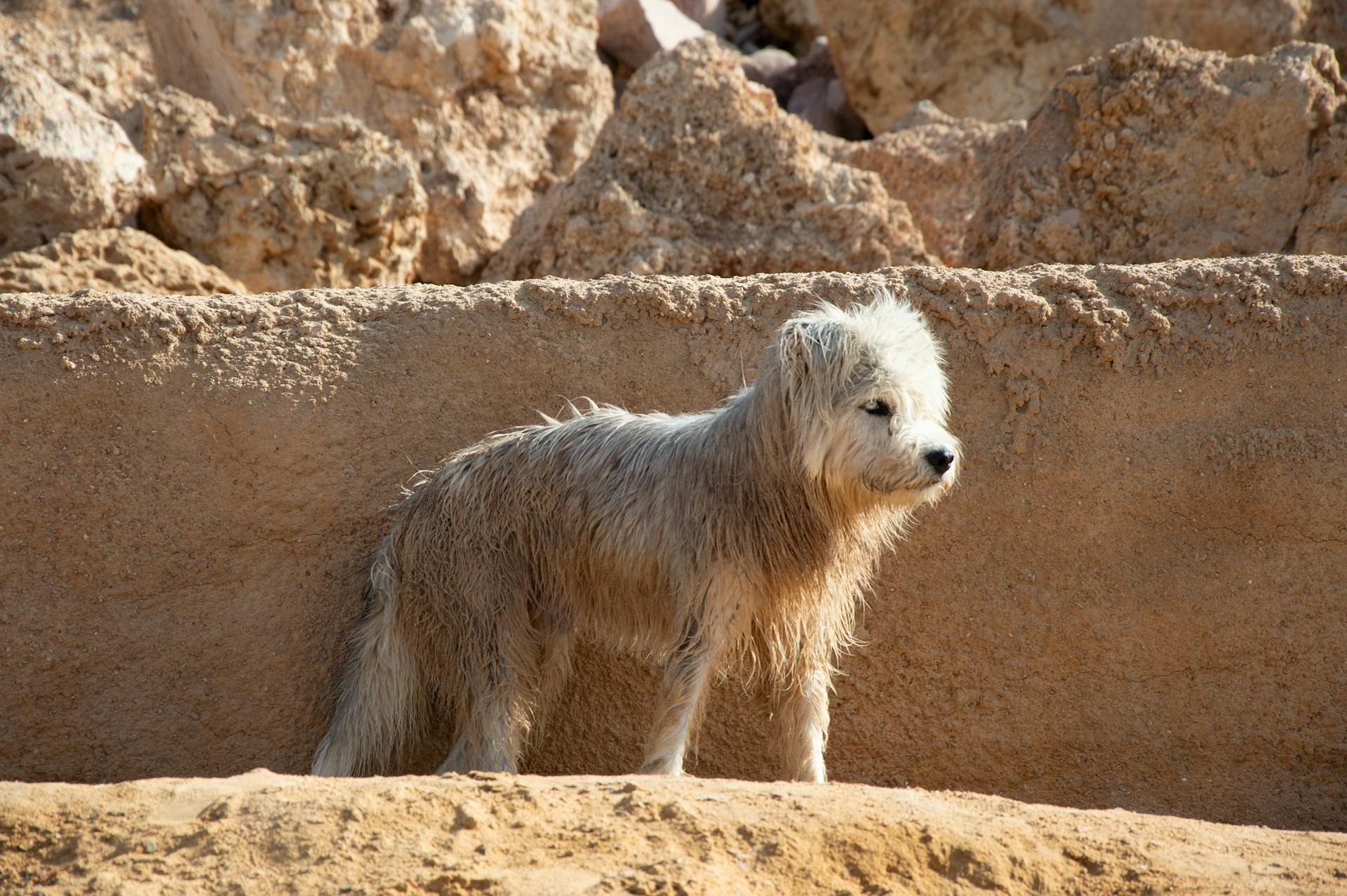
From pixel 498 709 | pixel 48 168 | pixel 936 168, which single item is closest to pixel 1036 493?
pixel 498 709

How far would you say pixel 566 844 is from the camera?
3.39 metres

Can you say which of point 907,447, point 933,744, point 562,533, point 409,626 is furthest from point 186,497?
point 933,744

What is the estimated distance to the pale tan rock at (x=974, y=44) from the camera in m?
11.3

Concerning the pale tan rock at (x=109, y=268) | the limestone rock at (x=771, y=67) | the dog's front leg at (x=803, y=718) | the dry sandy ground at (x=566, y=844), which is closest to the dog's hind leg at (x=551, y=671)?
the dog's front leg at (x=803, y=718)

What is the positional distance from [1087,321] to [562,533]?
2.43 meters

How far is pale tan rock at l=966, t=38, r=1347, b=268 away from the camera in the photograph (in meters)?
7.07

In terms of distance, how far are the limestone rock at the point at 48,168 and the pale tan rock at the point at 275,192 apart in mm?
309

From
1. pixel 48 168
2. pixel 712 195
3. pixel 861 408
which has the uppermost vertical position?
pixel 712 195

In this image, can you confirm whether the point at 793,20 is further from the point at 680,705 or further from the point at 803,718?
the point at 680,705

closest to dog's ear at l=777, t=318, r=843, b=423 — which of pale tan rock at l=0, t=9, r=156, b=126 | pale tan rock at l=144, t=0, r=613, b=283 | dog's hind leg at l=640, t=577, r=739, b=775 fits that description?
dog's hind leg at l=640, t=577, r=739, b=775

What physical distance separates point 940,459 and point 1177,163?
4.03 metres

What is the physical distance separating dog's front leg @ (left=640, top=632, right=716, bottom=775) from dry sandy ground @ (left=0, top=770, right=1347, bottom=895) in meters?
0.55

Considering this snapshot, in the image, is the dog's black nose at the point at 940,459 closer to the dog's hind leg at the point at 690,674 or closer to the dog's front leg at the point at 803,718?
the dog's hind leg at the point at 690,674

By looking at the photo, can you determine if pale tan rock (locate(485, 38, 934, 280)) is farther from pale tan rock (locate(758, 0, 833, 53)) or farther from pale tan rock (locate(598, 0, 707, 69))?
pale tan rock (locate(758, 0, 833, 53))
